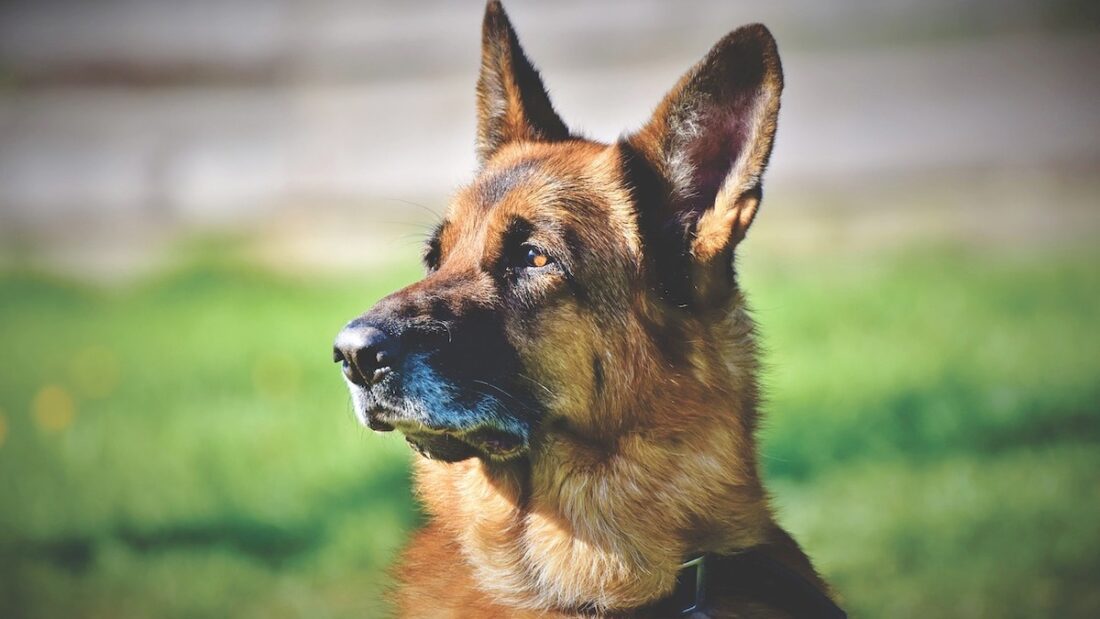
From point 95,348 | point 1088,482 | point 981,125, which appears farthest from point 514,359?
point 981,125

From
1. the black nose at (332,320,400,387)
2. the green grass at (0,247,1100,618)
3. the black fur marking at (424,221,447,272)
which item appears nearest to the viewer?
the black nose at (332,320,400,387)

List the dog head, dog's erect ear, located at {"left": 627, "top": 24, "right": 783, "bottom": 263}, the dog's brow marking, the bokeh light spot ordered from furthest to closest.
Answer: the bokeh light spot
the dog's brow marking
dog's erect ear, located at {"left": 627, "top": 24, "right": 783, "bottom": 263}
the dog head

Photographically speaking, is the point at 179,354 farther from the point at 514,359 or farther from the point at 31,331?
the point at 514,359

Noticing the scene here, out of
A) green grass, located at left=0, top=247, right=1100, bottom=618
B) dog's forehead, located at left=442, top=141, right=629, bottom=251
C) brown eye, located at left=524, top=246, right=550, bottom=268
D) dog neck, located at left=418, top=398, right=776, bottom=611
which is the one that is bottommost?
green grass, located at left=0, top=247, right=1100, bottom=618

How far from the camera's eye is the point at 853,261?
9.83 metres

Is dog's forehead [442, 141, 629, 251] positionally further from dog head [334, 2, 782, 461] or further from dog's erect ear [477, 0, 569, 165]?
dog's erect ear [477, 0, 569, 165]

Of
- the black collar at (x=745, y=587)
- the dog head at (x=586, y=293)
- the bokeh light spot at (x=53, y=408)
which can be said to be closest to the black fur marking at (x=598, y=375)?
the dog head at (x=586, y=293)

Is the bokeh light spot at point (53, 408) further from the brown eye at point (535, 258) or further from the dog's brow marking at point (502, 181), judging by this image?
the brown eye at point (535, 258)

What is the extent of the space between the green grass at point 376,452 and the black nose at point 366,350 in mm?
1143

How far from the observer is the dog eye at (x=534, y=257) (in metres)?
3.27

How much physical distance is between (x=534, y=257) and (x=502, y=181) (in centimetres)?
34

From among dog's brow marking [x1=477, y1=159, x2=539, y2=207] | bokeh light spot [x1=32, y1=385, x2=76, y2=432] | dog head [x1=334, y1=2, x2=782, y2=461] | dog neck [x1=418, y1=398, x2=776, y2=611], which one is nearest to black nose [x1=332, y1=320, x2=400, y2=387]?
dog head [x1=334, y1=2, x2=782, y2=461]

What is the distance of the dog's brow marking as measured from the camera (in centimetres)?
344

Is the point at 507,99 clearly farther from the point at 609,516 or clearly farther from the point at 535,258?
the point at 609,516
